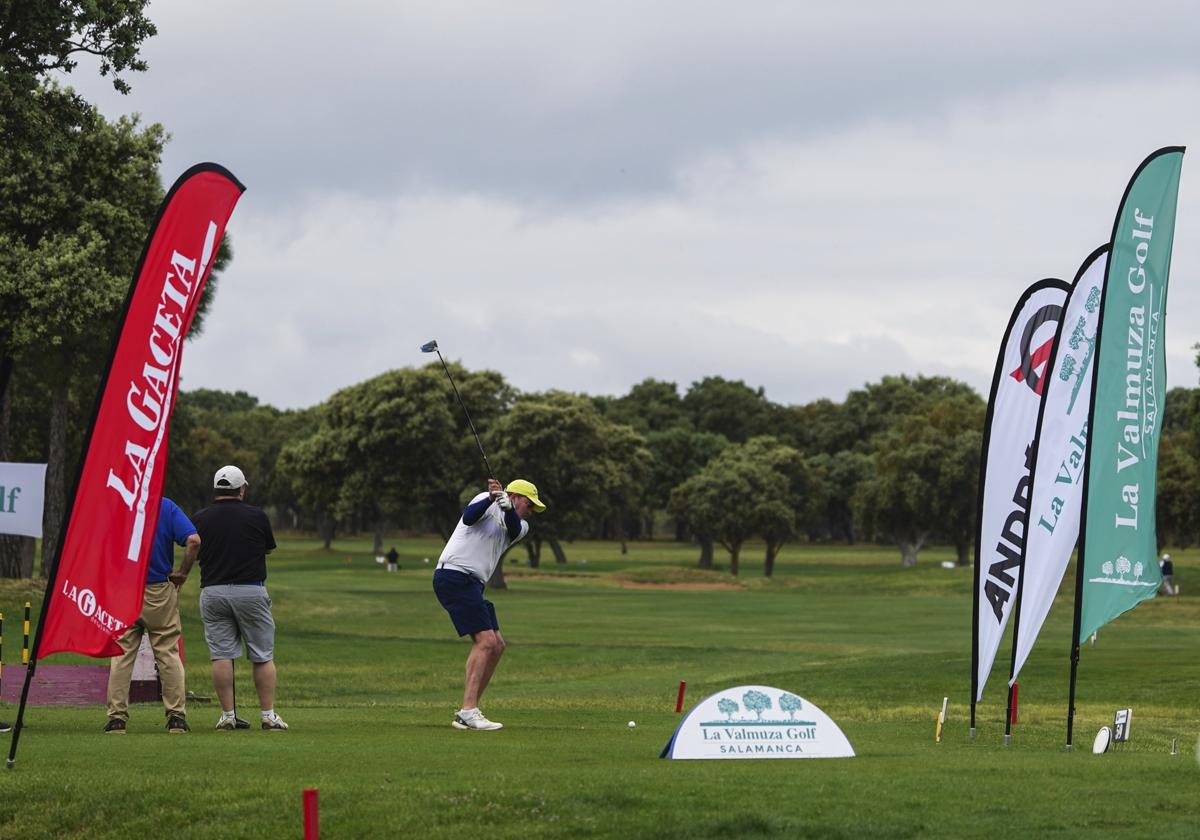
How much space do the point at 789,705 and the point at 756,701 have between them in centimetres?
33

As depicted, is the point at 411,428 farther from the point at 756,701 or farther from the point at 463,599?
the point at 756,701

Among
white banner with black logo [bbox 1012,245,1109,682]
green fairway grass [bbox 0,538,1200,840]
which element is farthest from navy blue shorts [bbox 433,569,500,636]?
white banner with black logo [bbox 1012,245,1109,682]

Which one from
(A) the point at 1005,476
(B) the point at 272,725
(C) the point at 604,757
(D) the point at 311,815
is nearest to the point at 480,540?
(B) the point at 272,725

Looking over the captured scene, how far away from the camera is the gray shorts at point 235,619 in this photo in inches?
556

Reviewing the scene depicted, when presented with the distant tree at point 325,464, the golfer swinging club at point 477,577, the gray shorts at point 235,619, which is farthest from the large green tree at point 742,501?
the gray shorts at point 235,619

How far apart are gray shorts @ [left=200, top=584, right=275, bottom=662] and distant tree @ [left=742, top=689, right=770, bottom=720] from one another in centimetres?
451

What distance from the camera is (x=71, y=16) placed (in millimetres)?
24812

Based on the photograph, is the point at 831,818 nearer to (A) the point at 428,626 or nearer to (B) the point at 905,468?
(A) the point at 428,626

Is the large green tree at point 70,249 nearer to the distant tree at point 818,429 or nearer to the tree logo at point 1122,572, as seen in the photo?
→ the tree logo at point 1122,572

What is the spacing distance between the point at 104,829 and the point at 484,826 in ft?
8.61

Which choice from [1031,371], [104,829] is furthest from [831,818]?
[1031,371]

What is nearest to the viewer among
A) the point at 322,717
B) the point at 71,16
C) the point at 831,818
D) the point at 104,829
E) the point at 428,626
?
the point at 831,818

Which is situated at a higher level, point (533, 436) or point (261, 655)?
point (533, 436)

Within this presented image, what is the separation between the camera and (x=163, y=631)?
14.2 m
